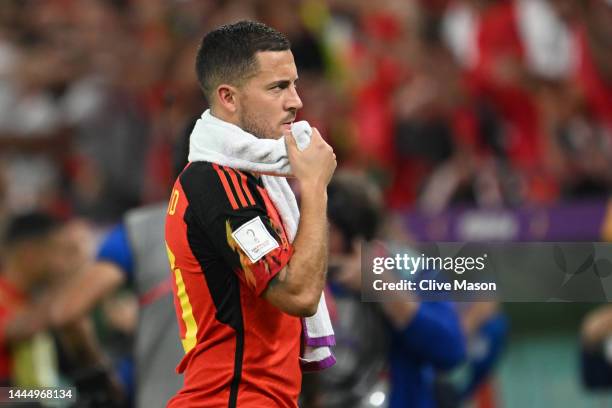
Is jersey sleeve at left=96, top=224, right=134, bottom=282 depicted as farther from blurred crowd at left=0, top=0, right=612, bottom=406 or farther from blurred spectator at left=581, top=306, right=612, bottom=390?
blurred crowd at left=0, top=0, right=612, bottom=406

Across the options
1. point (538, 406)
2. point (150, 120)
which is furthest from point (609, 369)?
point (150, 120)

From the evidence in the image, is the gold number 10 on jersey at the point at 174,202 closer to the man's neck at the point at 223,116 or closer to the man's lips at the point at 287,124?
the man's neck at the point at 223,116

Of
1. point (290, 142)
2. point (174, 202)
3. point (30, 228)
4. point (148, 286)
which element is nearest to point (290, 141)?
point (290, 142)

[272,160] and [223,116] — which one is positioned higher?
[223,116]

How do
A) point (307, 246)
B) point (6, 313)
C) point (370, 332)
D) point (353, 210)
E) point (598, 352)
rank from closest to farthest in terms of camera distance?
point (307, 246)
point (353, 210)
point (370, 332)
point (598, 352)
point (6, 313)

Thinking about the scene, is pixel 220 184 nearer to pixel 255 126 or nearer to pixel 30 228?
pixel 255 126

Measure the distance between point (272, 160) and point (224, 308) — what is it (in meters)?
0.40

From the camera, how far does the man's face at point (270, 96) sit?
3.41 metres

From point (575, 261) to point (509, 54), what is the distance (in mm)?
5831

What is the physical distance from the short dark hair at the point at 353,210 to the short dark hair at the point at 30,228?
217 cm

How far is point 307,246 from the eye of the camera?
3221 millimetres

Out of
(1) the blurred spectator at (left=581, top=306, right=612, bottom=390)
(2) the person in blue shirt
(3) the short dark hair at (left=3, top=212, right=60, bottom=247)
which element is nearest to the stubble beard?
(2) the person in blue shirt

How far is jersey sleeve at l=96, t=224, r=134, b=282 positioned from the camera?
5.07m

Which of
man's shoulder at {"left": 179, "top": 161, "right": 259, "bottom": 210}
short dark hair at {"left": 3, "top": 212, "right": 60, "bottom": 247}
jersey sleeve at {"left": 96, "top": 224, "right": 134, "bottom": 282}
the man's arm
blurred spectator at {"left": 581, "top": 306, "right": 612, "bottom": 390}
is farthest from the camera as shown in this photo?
short dark hair at {"left": 3, "top": 212, "right": 60, "bottom": 247}
